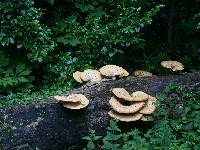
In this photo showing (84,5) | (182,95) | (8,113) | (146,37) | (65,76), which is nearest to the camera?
(8,113)

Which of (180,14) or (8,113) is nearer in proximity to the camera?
(8,113)

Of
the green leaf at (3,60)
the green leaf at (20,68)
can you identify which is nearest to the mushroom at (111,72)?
the green leaf at (20,68)

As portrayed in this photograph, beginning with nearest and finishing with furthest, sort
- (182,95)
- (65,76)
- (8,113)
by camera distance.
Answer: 1. (8,113)
2. (182,95)
3. (65,76)

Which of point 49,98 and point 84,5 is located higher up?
point 84,5

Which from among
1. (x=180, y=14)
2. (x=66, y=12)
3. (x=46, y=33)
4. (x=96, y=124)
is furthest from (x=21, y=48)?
(x=180, y=14)

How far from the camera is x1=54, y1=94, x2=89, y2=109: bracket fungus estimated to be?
516cm

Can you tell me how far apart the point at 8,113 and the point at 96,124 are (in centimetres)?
114

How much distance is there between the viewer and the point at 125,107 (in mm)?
5211

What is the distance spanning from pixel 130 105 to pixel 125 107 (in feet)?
0.40

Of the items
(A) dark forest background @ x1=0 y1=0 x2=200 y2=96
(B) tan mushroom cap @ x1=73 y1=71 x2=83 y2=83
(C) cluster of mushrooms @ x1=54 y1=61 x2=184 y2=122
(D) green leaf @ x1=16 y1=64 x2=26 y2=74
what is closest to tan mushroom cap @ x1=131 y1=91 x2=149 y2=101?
(C) cluster of mushrooms @ x1=54 y1=61 x2=184 y2=122

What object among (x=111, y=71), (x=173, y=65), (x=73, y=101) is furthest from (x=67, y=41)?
(x=73, y=101)

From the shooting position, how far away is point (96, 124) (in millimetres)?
5352

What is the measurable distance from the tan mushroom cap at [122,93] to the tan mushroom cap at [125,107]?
0.30 feet

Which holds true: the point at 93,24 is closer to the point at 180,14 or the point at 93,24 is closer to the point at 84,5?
the point at 84,5
